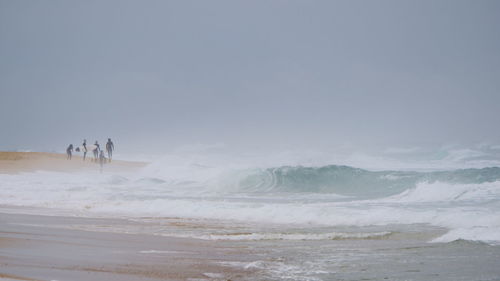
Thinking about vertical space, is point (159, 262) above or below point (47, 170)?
below

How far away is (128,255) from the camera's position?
23.1 ft

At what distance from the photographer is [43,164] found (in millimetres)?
38594

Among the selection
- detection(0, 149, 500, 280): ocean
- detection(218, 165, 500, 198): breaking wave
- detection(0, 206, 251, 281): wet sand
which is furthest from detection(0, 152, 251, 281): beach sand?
detection(218, 165, 500, 198): breaking wave

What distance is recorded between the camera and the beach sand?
575 centimetres

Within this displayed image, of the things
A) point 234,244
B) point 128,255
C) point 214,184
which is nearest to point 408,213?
point 234,244

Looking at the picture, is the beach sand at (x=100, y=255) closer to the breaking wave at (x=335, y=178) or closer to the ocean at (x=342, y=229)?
the ocean at (x=342, y=229)

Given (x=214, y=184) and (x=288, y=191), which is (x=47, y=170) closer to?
(x=214, y=184)

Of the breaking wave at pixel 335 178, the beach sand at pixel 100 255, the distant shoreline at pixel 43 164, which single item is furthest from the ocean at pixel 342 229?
the distant shoreline at pixel 43 164

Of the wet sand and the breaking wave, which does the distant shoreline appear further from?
the wet sand

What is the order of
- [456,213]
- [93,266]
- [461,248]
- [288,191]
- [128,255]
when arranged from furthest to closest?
[288,191] < [456,213] < [461,248] < [128,255] < [93,266]

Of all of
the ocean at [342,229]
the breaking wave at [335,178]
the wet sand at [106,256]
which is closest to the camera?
the wet sand at [106,256]

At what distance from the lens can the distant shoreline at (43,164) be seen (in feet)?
118

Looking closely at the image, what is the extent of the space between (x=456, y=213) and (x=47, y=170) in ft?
97.2

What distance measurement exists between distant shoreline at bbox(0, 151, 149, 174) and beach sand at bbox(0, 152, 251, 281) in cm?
2510
